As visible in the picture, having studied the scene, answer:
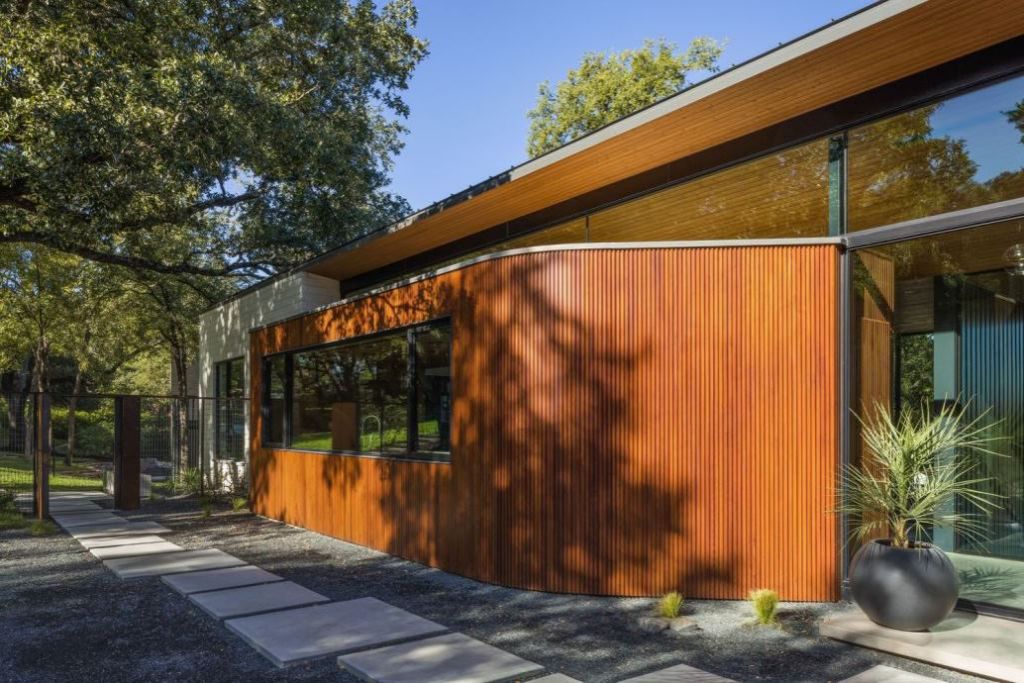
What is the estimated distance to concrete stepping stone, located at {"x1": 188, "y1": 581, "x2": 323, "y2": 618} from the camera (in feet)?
18.7

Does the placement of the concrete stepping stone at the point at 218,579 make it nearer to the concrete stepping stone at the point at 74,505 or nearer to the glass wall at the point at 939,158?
the glass wall at the point at 939,158

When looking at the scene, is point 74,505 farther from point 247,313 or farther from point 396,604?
point 396,604

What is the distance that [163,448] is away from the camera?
19.1 meters

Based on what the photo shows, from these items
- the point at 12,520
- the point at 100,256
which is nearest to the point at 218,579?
the point at 12,520

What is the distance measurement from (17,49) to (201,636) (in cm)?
733

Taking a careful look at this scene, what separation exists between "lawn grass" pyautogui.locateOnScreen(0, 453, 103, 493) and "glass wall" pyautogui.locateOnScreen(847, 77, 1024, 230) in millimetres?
12781

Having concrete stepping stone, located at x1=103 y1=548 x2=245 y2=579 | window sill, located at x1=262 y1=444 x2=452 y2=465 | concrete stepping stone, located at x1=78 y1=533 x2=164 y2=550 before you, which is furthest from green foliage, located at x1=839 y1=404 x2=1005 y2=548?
concrete stepping stone, located at x1=78 y1=533 x2=164 y2=550

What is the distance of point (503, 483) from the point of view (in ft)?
20.8

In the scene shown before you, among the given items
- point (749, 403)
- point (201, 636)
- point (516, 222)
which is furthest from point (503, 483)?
point (516, 222)

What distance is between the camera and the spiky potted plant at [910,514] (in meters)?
4.65

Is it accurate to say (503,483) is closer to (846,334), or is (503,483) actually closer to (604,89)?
(846,334)

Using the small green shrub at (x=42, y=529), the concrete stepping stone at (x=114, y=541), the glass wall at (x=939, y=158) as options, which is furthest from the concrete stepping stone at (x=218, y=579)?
the glass wall at (x=939, y=158)

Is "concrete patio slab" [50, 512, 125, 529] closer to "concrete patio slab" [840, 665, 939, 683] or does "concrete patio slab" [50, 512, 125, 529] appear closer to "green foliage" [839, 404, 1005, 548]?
"green foliage" [839, 404, 1005, 548]

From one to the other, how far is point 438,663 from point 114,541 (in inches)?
255
